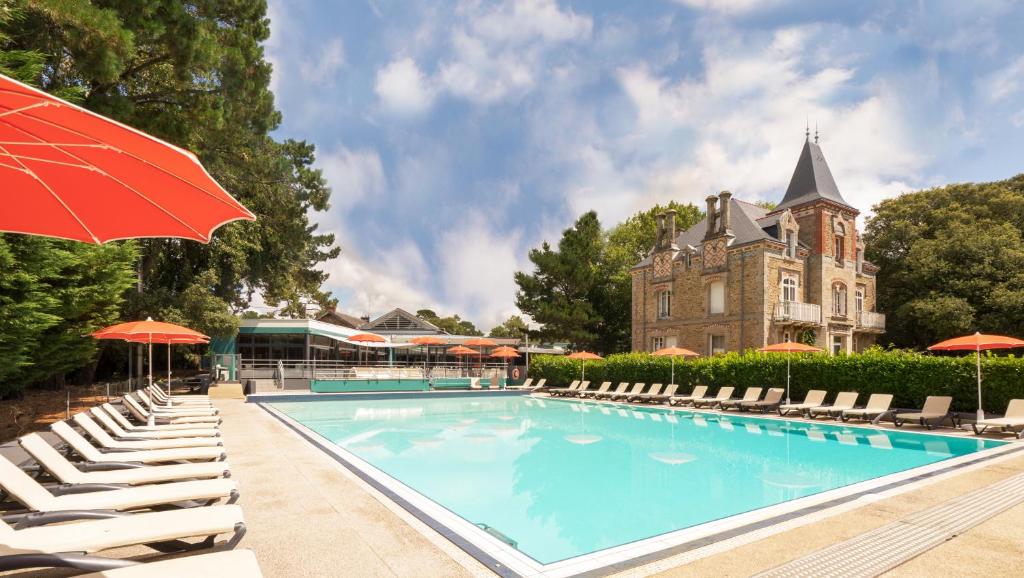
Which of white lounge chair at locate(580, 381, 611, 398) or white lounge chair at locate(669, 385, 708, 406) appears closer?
white lounge chair at locate(669, 385, 708, 406)

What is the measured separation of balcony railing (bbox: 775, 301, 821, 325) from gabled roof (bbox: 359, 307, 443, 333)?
25743 millimetres

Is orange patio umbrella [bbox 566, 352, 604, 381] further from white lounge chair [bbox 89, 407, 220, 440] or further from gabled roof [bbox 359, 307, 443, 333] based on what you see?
gabled roof [bbox 359, 307, 443, 333]

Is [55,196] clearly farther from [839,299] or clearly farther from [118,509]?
[839,299]

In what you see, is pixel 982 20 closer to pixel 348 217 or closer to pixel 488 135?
pixel 488 135

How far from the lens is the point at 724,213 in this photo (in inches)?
1133

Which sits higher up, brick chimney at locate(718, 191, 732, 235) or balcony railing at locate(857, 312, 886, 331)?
brick chimney at locate(718, 191, 732, 235)

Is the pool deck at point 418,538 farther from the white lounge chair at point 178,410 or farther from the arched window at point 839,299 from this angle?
the arched window at point 839,299

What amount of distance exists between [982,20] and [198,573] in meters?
23.3

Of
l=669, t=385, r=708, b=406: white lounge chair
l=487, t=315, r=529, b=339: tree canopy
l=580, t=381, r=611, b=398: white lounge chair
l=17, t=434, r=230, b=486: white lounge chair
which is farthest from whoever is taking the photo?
l=487, t=315, r=529, b=339: tree canopy

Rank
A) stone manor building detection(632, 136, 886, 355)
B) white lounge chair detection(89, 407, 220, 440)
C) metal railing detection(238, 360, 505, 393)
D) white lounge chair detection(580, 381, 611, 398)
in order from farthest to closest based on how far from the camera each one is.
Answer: stone manor building detection(632, 136, 886, 355)
metal railing detection(238, 360, 505, 393)
white lounge chair detection(580, 381, 611, 398)
white lounge chair detection(89, 407, 220, 440)

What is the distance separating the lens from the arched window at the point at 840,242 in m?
29.5

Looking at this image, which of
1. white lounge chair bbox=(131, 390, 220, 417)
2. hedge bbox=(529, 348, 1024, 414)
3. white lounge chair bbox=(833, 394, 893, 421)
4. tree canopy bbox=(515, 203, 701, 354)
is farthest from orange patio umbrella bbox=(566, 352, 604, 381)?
white lounge chair bbox=(131, 390, 220, 417)

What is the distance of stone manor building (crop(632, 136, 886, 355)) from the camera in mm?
26891

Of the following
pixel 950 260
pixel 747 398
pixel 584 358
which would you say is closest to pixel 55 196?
pixel 747 398
